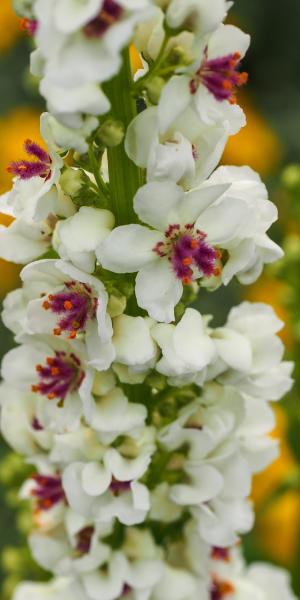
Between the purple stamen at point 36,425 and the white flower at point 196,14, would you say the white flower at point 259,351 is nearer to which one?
the purple stamen at point 36,425

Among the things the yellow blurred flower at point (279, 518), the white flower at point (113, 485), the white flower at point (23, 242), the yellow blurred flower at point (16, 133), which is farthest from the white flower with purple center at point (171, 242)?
the yellow blurred flower at point (16, 133)

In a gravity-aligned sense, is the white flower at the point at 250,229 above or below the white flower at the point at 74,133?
below

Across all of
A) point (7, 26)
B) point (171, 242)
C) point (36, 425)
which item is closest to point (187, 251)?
point (171, 242)

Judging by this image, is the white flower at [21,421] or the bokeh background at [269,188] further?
the bokeh background at [269,188]

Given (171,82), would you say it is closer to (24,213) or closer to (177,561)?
(24,213)

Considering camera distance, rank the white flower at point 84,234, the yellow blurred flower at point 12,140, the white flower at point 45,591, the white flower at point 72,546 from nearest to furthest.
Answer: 1. the white flower at point 84,234
2. the white flower at point 72,546
3. the white flower at point 45,591
4. the yellow blurred flower at point 12,140

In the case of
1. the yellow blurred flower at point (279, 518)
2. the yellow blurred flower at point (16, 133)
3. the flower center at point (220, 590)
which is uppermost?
the flower center at point (220, 590)

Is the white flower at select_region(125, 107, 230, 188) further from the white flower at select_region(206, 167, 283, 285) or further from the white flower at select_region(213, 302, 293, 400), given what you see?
the white flower at select_region(213, 302, 293, 400)

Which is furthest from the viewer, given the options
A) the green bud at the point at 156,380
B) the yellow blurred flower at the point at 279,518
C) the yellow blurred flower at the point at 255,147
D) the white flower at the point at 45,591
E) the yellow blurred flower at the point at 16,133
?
the yellow blurred flower at the point at 255,147

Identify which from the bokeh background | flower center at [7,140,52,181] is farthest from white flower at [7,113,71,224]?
the bokeh background

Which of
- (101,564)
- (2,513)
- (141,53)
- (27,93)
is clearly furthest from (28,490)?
(27,93)
